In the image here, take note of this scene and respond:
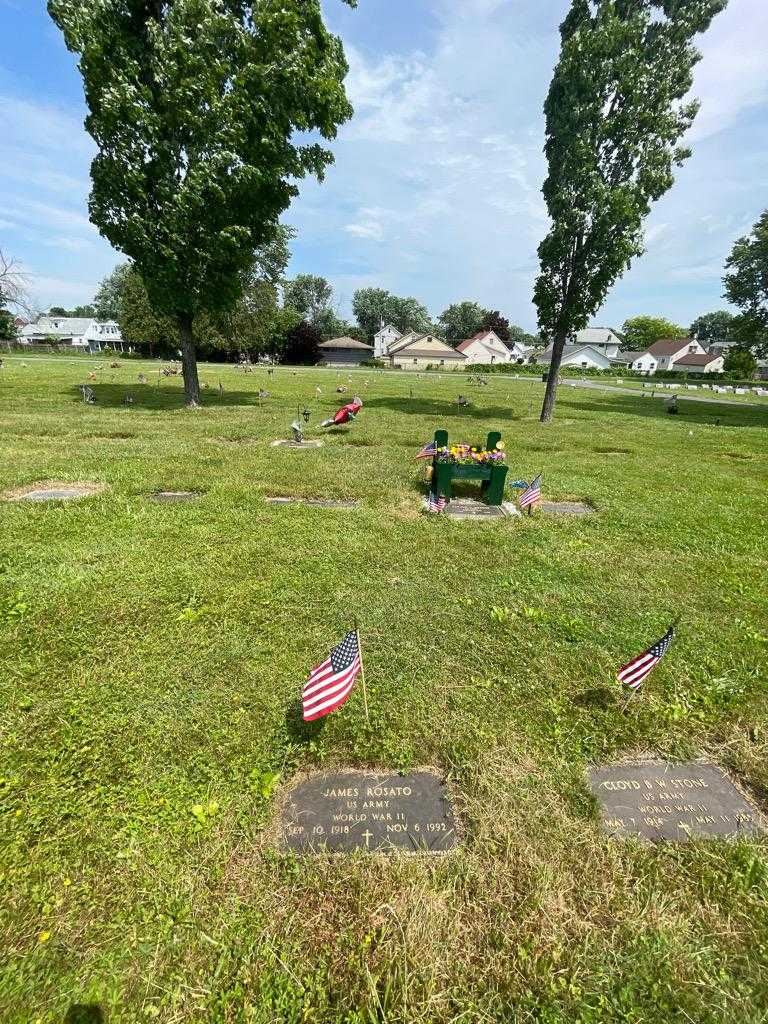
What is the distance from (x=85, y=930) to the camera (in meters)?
2.02

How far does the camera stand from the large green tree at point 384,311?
4033 inches

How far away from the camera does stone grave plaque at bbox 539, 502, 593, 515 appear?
7585 mm

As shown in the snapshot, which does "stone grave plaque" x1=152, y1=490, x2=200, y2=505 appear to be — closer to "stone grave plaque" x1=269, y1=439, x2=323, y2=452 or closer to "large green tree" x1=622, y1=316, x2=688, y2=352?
"stone grave plaque" x1=269, y1=439, x2=323, y2=452

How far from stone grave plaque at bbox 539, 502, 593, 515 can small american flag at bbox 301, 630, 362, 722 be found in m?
5.52

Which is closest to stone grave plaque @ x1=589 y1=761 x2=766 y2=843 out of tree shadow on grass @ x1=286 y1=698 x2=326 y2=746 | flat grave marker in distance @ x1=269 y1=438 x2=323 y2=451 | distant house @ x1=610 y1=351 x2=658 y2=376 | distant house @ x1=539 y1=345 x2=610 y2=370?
tree shadow on grass @ x1=286 y1=698 x2=326 y2=746

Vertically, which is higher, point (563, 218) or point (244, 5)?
point (244, 5)

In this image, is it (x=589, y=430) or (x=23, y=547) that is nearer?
(x=23, y=547)

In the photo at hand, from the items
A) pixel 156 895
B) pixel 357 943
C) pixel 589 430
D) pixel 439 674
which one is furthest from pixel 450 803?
pixel 589 430

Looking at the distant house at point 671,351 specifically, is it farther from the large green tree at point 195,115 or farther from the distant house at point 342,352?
the large green tree at point 195,115

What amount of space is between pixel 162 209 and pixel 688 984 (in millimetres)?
17714

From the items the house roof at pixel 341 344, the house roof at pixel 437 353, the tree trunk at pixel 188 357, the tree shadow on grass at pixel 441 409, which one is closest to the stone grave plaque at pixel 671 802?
the tree shadow on grass at pixel 441 409

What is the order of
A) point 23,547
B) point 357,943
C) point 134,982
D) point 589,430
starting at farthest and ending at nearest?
point 589,430
point 23,547
point 357,943
point 134,982

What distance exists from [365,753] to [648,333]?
5428 inches

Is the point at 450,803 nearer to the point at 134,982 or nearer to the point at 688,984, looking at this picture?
the point at 688,984
